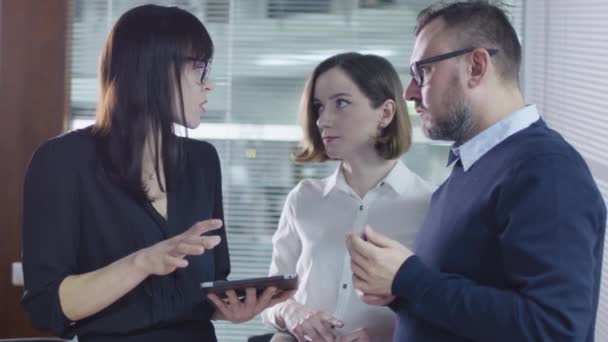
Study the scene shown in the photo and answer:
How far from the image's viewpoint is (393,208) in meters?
2.24

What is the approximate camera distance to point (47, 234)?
1.62 m

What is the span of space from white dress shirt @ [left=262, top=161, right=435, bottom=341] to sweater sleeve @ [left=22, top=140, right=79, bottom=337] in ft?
2.57

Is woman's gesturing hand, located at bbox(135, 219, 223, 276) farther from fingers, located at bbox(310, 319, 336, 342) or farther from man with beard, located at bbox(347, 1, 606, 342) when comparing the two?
fingers, located at bbox(310, 319, 336, 342)

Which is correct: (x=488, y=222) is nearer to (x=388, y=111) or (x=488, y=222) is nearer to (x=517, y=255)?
(x=517, y=255)

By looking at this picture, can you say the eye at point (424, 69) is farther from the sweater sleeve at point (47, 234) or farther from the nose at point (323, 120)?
the sweater sleeve at point (47, 234)

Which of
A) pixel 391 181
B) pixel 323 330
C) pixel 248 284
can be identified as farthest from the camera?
pixel 391 181

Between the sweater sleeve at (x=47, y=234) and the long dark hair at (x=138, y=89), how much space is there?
12cm

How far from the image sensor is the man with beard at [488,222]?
53.8 inches

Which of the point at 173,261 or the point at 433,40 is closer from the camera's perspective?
the point at 173,261

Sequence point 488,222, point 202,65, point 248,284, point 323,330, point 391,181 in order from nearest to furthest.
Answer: point 488,222 → point 248,284 → point 202,65 → point 323,330 → point 391,181

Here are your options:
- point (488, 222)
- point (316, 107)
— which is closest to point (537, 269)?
point (488, 222)

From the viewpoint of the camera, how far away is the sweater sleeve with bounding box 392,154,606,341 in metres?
1.36

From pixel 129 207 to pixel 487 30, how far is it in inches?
34.7

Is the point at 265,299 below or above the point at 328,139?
below
